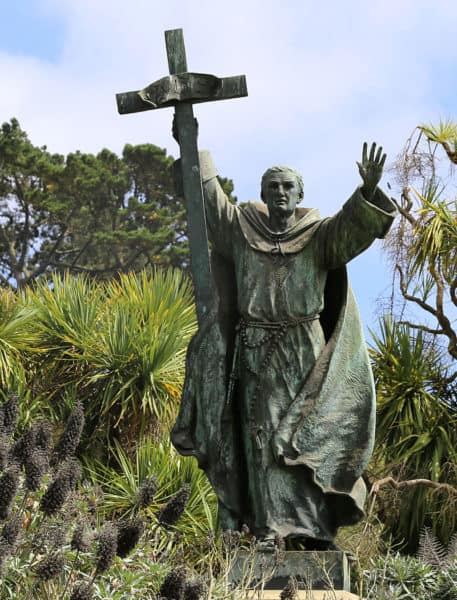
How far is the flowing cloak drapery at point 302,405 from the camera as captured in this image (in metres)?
6.78

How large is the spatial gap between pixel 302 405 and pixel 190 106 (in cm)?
177

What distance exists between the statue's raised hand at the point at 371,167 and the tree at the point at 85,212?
69.7ft

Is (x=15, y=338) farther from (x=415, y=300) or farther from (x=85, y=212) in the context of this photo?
(x=85, y=212)

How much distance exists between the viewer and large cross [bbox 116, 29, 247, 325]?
23.3 feet

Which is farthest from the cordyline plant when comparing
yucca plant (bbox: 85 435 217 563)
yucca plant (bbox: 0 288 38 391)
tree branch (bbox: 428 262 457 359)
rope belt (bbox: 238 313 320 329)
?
tree branch (bbox: 428 262 457 359)

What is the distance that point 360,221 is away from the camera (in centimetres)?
690

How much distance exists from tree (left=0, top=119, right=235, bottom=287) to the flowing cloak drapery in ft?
68.4

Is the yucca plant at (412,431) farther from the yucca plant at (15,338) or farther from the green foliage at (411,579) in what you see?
the green foliage at (411,579)

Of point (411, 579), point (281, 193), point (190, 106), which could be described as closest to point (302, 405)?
point (281, 193)

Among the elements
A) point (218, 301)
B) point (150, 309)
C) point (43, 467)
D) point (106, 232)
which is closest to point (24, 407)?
point (150, 309)

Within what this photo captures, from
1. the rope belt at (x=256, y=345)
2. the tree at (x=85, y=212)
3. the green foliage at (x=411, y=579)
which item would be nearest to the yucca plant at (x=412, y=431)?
the green foliage at (x=411, y=579)

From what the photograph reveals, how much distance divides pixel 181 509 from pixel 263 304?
78.3 inches

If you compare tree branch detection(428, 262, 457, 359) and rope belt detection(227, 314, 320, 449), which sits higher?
rope belt detection(227, 314, 320, 449)

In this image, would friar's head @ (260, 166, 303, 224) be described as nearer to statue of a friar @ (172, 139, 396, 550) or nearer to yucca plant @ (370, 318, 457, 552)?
statue of a friar @ (172, 139, 396, 550)
